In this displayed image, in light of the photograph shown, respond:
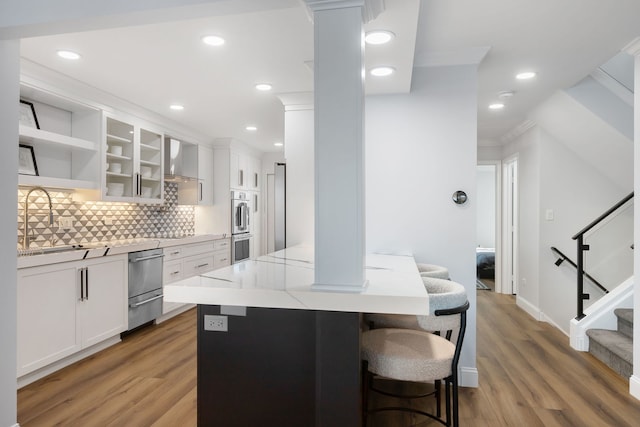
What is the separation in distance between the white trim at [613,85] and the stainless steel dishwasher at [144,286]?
181 inches

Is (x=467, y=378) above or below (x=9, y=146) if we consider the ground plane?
below

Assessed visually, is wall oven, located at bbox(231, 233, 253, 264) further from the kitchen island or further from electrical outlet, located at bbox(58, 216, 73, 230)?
the kitchen island

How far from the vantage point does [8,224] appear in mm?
2035

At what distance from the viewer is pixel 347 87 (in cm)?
155

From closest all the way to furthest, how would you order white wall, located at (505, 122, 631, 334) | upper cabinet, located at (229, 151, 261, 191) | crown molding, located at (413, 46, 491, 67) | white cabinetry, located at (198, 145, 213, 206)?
crown molding, located at (413, 46, 491, 67), white wall, located at (505, 122, 631, 334), white cabinetry, located at (198, 145, 213, 206), upper cabinet, located at (229, 151, 261, 191)

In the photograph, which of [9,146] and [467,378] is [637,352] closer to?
[467,378]

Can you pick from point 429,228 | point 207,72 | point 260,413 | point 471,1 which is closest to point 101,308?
point 207,72

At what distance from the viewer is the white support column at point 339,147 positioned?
1.56m

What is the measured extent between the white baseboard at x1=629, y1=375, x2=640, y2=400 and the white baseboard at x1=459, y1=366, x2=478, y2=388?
100 centimetres

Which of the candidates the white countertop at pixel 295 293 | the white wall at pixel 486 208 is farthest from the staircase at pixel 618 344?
the white wall at pixel 486 208

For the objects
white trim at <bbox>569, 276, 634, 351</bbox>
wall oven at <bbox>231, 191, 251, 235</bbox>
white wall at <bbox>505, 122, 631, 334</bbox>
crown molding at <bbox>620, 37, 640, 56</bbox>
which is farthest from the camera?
wall oven at <bbox>231, 191, 251, 235</bbox>

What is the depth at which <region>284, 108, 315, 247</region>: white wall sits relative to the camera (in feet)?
12.2

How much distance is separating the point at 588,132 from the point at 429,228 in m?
2.14

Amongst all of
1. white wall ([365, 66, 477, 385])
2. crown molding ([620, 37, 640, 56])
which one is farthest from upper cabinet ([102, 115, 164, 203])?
crown molding ([620, 37, 640, 56])
